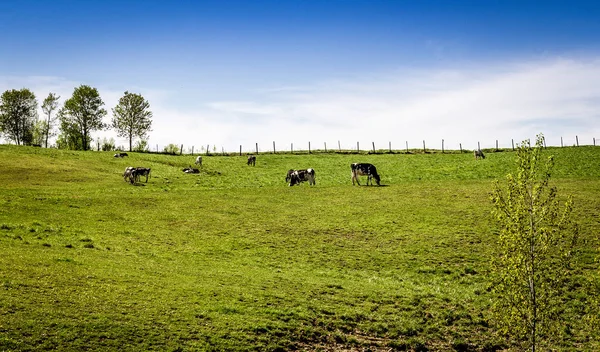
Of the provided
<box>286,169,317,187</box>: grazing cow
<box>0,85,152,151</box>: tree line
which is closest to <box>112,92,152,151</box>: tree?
<box>0,85,152,151</box>: tree line

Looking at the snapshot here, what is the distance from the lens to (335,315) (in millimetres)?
18484

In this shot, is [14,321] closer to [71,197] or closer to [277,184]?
[71,197]

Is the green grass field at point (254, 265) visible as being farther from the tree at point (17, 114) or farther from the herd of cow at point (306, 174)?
the tree at point (17, 114)

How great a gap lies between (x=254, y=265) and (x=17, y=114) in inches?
4048

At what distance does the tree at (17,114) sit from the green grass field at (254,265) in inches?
2568

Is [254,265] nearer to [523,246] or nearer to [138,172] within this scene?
[523,246]

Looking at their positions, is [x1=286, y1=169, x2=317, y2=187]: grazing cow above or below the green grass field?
above

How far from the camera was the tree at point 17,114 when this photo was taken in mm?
101688

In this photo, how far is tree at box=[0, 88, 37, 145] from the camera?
4003 inches

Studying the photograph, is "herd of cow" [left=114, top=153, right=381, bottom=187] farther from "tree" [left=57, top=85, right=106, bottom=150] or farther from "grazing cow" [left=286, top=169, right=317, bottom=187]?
"tree" [left=57, top=85, right=106, bottom=150]

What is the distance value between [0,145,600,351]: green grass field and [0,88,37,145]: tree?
65.2 m

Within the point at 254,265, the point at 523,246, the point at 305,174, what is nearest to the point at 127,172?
the point at 305,174

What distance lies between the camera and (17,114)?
339ft

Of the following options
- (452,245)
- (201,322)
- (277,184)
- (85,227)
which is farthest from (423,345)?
(277,184)
